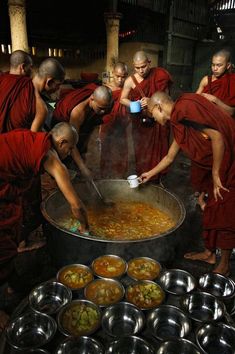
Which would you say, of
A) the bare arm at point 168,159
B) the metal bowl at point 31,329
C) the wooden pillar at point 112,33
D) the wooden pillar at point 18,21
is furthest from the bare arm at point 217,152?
the wooden pillar at point 112,33

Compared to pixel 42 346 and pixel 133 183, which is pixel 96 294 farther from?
pixel 133 183

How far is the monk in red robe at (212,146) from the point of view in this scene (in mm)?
2895

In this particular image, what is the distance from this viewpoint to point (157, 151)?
5039 millimetres

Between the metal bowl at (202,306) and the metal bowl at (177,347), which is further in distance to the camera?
the metal bowl at (202,306)

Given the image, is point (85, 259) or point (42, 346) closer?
point (42, 346)

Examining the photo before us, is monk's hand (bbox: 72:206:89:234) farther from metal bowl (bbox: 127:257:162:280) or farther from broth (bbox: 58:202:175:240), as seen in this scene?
metal bowl (bbox: 127:257:162:280)

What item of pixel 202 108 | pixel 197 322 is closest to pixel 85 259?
pixel 197 322

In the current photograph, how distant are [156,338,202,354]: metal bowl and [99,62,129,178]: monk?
3723mm

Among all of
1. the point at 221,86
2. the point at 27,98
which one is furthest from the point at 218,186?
the point at 27,98

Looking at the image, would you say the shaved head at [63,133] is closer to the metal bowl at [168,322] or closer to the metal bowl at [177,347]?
the metal bowl at [168,322]

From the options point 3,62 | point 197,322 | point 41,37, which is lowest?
point 197,322

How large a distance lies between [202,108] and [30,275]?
2636 mm

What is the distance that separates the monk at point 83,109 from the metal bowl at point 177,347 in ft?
7.87

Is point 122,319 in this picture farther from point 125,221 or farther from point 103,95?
point 103,95
